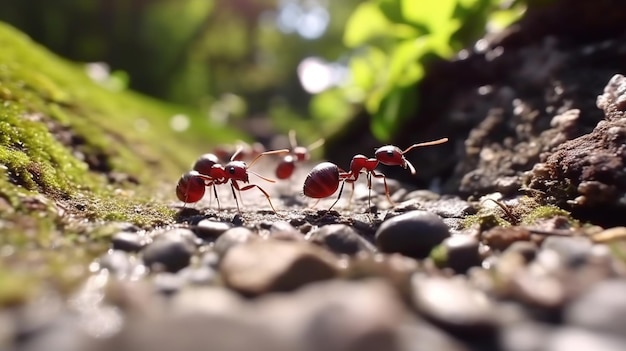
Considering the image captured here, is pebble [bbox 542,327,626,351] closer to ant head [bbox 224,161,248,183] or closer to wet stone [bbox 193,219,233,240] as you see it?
wet stone [bbox 193,219,233,240]

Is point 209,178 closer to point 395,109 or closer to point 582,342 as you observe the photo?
point 395,109

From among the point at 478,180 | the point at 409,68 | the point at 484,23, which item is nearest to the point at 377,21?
the point at 409,68

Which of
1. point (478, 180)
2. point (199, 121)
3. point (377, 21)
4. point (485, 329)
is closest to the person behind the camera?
point (485, 329)

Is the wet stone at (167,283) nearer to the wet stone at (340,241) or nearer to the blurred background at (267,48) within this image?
the wet stone at (340,241)

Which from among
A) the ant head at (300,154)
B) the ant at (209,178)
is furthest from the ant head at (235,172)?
the ant head at (300,154)

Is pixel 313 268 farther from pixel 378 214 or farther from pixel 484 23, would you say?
pixel 484 23

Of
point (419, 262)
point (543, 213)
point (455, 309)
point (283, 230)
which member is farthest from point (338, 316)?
point (543, 213)
